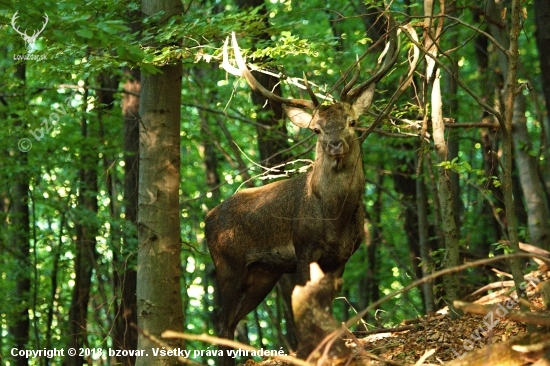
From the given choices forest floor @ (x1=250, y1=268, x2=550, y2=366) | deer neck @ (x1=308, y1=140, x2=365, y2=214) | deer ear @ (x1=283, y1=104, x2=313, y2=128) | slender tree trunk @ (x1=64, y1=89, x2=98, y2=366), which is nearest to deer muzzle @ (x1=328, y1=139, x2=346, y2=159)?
deer neck @ (x1=308, y1=140, x2=365, y2=214)

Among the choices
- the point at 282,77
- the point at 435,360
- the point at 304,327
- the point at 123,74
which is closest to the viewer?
the point at 304,327

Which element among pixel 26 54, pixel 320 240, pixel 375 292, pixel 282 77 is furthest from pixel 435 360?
pixel 375 292

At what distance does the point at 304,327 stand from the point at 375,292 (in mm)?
15709

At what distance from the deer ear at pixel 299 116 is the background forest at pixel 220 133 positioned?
0.41m

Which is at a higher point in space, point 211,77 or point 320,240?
point 211,77

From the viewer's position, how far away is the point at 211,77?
16.3 metres

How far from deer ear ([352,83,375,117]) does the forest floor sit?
220cm

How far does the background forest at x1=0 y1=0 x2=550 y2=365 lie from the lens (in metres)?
7.50

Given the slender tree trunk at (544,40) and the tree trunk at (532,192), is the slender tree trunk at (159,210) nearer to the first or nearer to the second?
the slender tree trunk at (544,40)

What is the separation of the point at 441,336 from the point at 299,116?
2.53 metres

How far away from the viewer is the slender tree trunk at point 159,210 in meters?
7.57

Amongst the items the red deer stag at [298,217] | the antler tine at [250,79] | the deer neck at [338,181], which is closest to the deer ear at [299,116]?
the red deer stag at [298,217]

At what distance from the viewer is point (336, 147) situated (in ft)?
22.5

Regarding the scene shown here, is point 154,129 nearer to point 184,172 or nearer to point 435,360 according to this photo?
point 435,360
